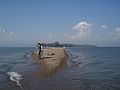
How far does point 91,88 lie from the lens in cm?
1557

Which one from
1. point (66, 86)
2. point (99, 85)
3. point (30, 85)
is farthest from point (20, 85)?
point (99, 85)

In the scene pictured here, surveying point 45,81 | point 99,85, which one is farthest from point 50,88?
point 99,85

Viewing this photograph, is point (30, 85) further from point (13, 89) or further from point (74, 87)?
point (74, 87)

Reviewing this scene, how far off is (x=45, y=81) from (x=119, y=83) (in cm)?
583

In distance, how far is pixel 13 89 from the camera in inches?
606

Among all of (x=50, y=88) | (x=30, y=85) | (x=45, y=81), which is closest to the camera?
(x=50, y=88)

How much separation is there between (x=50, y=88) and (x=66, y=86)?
4.24 feet

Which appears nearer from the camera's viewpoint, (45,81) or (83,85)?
(83,85)

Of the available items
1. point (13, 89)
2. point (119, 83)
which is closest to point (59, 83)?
point (13, 89)

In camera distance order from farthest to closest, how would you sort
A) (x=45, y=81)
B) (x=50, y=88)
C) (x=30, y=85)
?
1. (x=45, y=81)
2. (x=30, y=85)
3. (x=50, y=88)

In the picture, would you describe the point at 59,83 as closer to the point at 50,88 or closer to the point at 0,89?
the point at 50,88

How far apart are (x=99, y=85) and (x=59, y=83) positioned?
299cm

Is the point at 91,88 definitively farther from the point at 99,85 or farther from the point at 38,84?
the point at 38,84

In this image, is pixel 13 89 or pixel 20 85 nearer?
pixel 13 89
